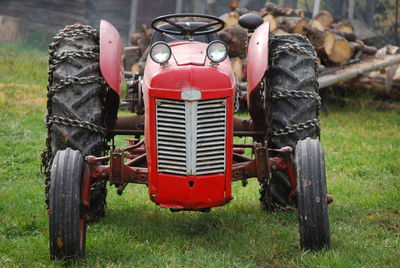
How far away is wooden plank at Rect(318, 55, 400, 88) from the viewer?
11.8 metres

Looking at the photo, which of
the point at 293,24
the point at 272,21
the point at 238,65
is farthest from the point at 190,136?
the point at 272,21

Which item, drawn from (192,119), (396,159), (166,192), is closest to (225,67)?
(192,119)

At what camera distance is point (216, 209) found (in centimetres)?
620

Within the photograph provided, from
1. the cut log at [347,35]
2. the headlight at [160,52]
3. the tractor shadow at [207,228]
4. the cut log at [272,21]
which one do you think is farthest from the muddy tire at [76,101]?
the cut log at [347,35]

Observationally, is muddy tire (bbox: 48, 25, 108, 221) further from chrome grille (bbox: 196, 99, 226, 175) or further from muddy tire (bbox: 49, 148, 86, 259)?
chrome grille (bbox: 196, 99, 226, 175)

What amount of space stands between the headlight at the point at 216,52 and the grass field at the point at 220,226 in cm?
138

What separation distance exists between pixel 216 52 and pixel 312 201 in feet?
4.04

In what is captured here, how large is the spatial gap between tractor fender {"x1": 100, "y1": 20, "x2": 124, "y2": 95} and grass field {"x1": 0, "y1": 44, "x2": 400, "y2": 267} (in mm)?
1199

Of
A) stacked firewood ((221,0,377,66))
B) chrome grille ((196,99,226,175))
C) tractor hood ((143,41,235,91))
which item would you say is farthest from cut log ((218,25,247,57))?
chrome grille ((196,99,226,175))

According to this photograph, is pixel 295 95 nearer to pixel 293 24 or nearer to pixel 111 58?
pixel 111 58

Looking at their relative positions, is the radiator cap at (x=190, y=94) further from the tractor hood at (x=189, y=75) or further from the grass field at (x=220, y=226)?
the grass field at (x=220, y=226)

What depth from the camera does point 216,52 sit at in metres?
4.81

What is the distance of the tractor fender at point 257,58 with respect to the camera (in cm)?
541

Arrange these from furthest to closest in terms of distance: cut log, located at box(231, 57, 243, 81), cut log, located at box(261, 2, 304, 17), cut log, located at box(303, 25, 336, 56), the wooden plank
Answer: cut log, located at box(261, 2, 304, 17), cut log, located at box(303, 25, 336, 56), cut log, located at box(231, 57, 243, 81), the wooden plank
